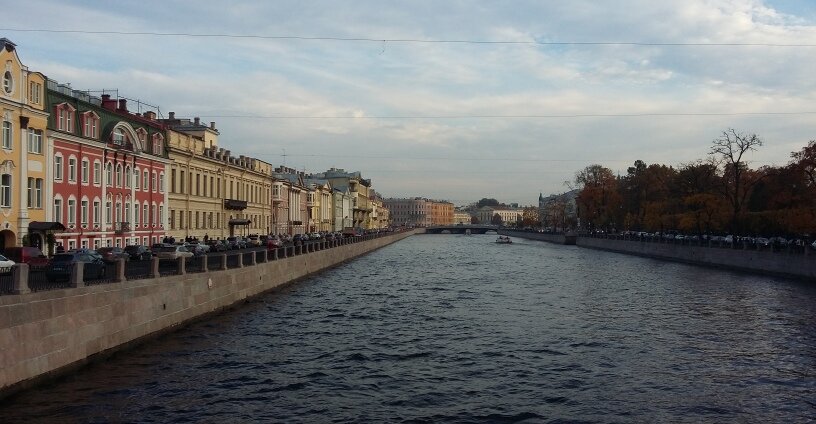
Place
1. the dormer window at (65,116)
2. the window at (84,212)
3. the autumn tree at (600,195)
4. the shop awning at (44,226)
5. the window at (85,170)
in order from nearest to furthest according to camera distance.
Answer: the shop awning at (44,226) → the dormer window at (65,116) → the window at (84,212) → the window at (85,170) → the autumn tree at (600,195)

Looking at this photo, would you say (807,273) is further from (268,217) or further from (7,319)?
(268,217)

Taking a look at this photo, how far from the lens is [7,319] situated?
15.4 meters

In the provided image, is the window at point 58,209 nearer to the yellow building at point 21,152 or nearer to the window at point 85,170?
the yellow building at point 21,152

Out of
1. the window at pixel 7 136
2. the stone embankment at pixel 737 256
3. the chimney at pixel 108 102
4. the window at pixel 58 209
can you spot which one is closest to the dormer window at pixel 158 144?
the chimney at pixel 108 102

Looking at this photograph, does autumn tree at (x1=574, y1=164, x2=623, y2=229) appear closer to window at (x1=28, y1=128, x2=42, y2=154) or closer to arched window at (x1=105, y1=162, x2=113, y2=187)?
arched window at (x1=105, y1=162, x2=113, y2=187)

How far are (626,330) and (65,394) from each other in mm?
18704

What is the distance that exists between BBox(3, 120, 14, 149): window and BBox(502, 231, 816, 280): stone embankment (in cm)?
4672

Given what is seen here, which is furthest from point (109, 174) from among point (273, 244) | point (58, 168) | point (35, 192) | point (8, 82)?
point (273, 244)

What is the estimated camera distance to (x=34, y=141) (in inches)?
1625

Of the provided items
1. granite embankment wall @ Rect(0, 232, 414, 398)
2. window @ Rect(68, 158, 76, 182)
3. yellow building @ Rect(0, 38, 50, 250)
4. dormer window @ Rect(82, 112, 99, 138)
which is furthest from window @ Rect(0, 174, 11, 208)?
granite embankment wall @ Rect(0, 232, 414, 398)

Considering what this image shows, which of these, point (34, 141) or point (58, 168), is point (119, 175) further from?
point (34, 141)

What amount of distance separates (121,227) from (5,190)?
13.7 meters

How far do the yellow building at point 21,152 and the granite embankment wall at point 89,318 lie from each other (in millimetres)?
15061

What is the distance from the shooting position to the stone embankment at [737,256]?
46.6m
